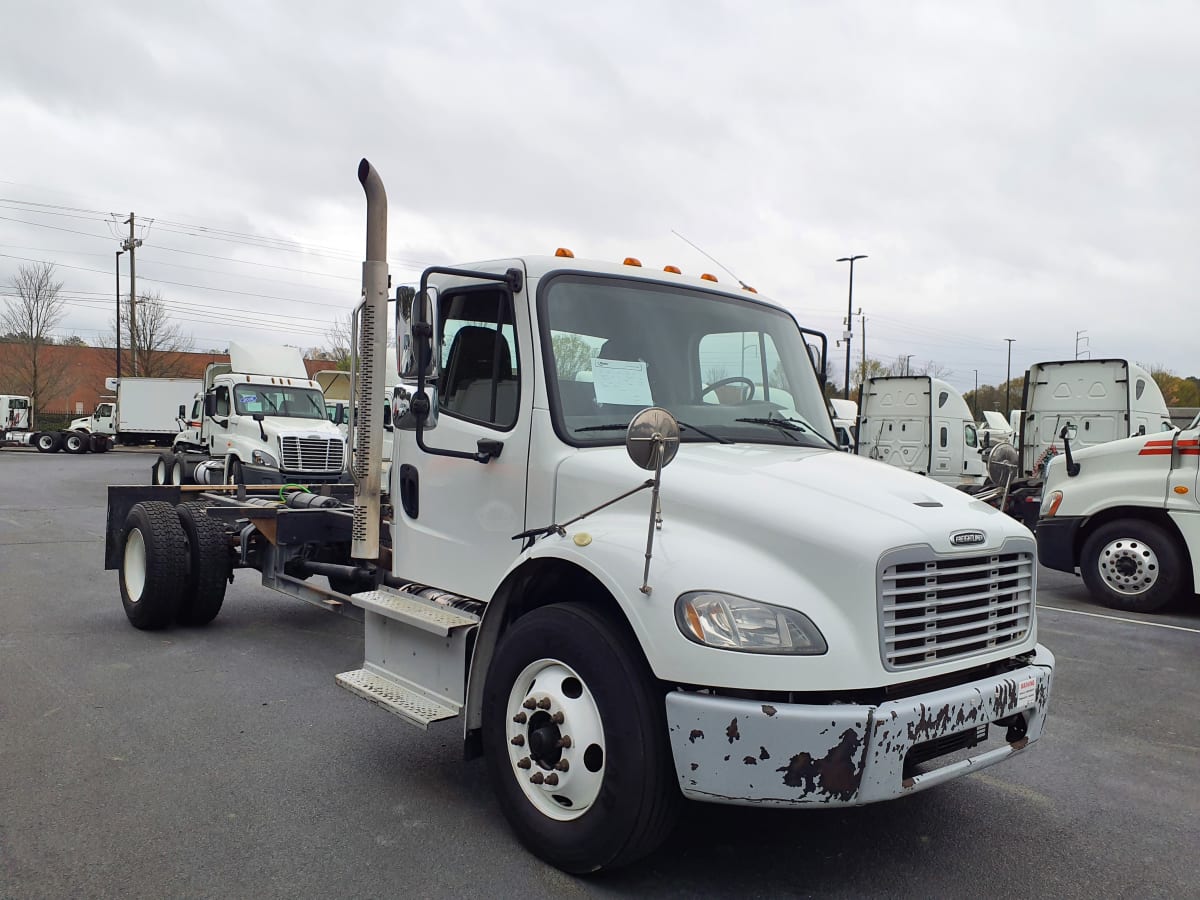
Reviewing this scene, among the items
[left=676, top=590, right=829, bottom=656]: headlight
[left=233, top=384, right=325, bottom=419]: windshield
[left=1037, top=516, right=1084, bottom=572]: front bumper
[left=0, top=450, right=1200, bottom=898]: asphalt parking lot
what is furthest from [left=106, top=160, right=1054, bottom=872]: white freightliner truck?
[left=233, top=384, right=325, bottom=419]: windshield

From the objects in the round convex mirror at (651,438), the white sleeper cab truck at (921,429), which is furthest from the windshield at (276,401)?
the round convex mirror at (651,438)

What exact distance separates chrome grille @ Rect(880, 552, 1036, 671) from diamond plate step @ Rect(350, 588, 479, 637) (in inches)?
67.6

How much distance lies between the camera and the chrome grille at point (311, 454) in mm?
18672

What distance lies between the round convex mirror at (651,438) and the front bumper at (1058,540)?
7773 mm

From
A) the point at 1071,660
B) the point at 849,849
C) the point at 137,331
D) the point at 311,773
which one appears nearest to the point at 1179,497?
the point at 1071,660

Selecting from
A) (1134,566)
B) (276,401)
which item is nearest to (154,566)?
(1134,566)

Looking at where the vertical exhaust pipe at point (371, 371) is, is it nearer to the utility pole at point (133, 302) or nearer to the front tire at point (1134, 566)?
the front tire at point (1134, 566)

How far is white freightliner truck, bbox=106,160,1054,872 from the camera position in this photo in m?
3.04

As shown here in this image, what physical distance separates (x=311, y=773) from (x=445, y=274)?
7.98 ft

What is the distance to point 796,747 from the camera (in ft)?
9.71

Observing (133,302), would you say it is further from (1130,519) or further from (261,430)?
(1130,519)

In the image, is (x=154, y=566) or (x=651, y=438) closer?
(x=651, y=438)

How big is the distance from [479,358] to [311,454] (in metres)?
15.7

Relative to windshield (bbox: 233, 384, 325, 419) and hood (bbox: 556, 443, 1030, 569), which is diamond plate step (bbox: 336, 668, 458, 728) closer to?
hood (bbox: 556, 443, 1030, 569)
